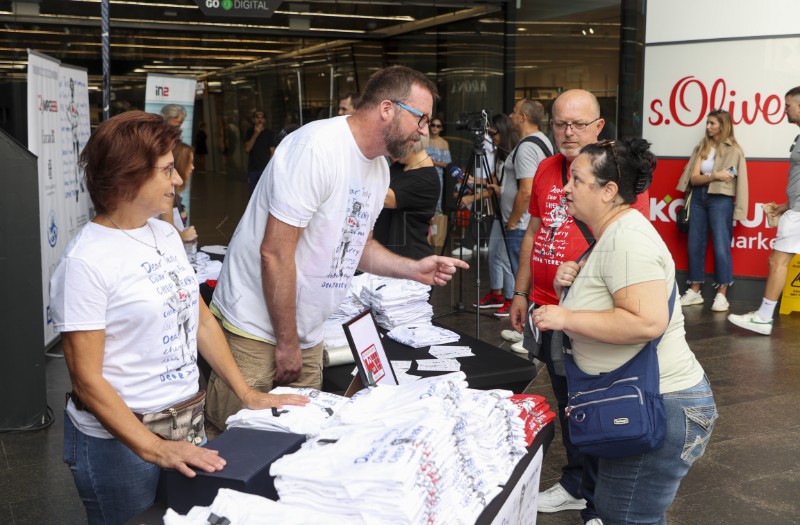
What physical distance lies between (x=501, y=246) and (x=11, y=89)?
4.06m

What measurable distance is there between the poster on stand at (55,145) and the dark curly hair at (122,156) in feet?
11.1

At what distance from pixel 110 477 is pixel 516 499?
992mm

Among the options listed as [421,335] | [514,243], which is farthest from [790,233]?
[421,335]

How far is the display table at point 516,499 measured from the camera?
1.71 m

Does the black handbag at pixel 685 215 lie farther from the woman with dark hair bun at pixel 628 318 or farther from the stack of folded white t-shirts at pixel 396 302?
the woman with dark hair bun at pixel 628 318

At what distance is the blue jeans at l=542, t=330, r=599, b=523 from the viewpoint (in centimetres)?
315

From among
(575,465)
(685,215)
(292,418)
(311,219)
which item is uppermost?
(311,219)

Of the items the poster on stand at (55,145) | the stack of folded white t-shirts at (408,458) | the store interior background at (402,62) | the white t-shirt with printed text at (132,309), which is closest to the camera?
the stack of folded white t-shirts at (408,458)

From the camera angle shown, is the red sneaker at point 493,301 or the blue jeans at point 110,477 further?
the red sneaker at point 493,301

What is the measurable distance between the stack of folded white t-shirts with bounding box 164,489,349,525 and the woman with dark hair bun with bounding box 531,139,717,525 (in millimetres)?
954

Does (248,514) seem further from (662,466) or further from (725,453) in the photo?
(725,453)

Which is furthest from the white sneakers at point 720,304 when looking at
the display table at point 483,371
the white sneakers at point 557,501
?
the display table at point 483,371

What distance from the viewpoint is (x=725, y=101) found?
763cm

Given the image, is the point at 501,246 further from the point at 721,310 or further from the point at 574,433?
the point at 574,433
